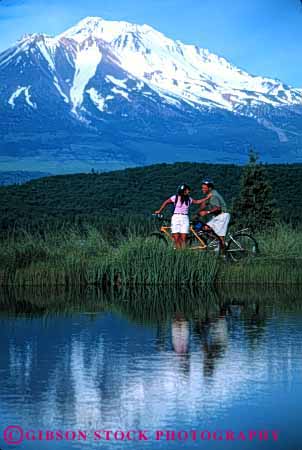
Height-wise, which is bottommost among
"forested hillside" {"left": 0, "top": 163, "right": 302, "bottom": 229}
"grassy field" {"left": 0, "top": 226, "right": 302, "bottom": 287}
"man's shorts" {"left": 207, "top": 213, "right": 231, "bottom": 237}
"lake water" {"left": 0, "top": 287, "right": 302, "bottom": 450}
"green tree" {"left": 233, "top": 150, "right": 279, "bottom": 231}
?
"lake water" {"left": 0, "top": 287, "right": 302, "bottom": 450}

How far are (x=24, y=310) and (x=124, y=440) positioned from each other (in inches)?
290

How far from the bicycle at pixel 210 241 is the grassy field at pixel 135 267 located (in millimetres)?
214

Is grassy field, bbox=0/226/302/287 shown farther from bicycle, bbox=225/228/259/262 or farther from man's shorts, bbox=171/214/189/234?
man's shorts, bbox=171/214/189/234

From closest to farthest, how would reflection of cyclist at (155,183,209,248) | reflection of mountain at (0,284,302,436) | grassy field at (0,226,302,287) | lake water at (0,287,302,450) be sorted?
lake water at (0,287,302,450), reflection of mountain at (0,284,302,436), grassy field at (0,226,302,287), reflection of cyclist at (155,183,209,248)

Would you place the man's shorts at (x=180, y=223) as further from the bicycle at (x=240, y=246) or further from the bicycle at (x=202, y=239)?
the bicycle at (x=240, y=246)

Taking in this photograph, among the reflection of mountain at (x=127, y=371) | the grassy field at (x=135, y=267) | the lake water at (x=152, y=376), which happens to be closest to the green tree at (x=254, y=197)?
the grassy field at (x=135, y=267)

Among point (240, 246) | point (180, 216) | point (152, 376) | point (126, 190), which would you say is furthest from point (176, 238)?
point (126, 190)

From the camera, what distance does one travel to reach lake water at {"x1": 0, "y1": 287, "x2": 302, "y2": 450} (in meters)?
6.93

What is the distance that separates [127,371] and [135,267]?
8.68 meters

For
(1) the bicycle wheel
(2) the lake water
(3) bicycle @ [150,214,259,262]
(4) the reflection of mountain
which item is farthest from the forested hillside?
(4) the reflection of mountain

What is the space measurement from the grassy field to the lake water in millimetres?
2970

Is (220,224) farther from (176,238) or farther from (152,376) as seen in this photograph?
(152,376)

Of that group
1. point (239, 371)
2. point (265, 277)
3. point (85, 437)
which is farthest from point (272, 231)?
point (85, 437)

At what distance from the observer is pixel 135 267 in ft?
58.0
